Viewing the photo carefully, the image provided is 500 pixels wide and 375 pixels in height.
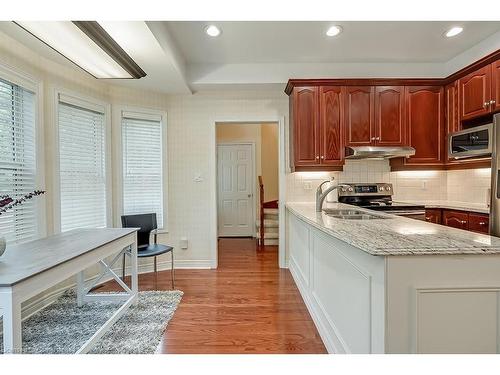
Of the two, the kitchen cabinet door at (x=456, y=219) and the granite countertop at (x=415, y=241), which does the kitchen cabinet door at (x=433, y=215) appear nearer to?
the kitchen cabinet door at (x=456, y=219)

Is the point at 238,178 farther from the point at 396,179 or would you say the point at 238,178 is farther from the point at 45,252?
the point at 45,252

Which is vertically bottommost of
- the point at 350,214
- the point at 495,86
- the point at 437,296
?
the point at 437,296

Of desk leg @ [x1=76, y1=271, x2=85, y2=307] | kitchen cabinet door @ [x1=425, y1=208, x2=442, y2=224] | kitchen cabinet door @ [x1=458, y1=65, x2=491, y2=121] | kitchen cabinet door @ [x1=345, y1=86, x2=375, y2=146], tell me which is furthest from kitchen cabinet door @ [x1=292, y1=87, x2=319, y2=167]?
desk leg @ [x1=76, y1=271, x2=85, y2=307]

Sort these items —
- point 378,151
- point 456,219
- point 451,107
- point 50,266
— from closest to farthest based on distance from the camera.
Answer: point 50,266, point 456,219, point 378,151, point 451,107

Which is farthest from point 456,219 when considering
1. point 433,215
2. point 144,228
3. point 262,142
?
point 262,142

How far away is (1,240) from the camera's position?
1.54 m

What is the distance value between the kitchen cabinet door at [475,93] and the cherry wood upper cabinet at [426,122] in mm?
258

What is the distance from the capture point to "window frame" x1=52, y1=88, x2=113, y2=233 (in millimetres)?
2742

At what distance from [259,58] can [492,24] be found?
2314 millimetres

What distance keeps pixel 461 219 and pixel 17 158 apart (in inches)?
167

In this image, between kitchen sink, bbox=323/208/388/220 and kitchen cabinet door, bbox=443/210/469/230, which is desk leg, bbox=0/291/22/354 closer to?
kitchen sink, bbox=323/208/388/220

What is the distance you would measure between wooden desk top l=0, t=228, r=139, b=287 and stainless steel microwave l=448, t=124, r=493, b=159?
10.4 ft

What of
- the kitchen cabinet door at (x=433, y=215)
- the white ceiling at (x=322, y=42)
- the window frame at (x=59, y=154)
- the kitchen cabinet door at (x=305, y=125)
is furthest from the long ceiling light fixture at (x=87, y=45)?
the kitchen cabinet door at (x=433, y=215)

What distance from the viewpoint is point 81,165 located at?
306 cm
